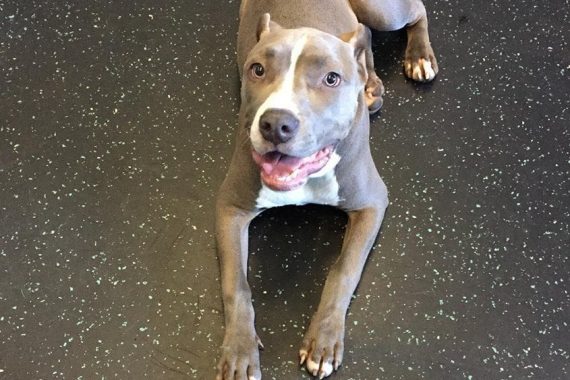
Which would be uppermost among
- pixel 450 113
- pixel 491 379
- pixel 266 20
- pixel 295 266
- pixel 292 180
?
pixel 266 20

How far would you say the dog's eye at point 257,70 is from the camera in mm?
1558

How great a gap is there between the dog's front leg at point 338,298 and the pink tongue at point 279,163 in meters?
0.35

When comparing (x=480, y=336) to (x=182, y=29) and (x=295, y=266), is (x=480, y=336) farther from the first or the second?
(x=182, y=29)

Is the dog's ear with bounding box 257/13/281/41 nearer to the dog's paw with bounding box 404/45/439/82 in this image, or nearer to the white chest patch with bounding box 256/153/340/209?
the white chest patch with bounding box 256/153/340/209

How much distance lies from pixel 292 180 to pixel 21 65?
1.18 meters

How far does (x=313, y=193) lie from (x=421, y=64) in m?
0.67

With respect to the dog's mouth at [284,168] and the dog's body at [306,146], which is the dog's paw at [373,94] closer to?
the dog's body at [306,146]

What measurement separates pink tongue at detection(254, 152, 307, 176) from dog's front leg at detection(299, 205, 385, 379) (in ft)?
1.15

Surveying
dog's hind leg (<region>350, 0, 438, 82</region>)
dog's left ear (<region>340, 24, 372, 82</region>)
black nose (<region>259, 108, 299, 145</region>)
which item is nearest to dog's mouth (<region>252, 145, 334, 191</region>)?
black nose (<region>259, 108, 299, 145</region>)

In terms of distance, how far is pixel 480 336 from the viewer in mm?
1821

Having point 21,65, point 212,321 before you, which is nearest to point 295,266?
point 212,321

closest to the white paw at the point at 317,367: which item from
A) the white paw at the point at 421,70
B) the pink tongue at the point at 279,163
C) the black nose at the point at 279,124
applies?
the pink tongue at the point at 279,163

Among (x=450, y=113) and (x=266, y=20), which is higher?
(x=266, y=20)

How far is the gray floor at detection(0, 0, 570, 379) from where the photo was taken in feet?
5.94
